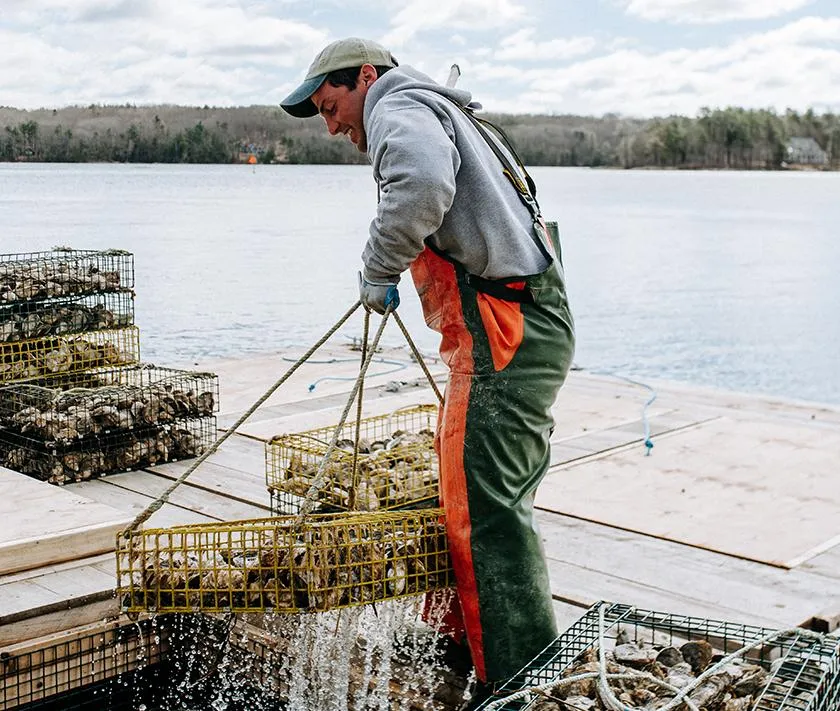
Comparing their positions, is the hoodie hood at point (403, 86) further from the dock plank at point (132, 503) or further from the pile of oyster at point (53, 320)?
the pile of oyster at point (53, 320)

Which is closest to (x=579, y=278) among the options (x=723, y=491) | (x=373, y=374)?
(x=373, y=374)

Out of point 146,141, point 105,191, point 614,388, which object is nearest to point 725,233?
point 105,191

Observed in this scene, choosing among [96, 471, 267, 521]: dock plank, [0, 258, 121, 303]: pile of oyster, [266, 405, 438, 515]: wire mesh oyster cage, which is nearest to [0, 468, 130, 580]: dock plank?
[96, 471, 267, 521]: dock plank

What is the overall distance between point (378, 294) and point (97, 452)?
2.69 meters

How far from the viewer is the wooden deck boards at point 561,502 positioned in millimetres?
3949

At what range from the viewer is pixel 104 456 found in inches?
218

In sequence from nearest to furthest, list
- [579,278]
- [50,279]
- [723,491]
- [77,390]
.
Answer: [723,491]
[77,390]
[50,279]
[579,278]

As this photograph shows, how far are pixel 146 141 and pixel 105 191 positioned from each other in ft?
141

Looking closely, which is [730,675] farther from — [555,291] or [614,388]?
[614,388]

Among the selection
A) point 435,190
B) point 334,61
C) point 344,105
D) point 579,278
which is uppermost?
point 334,61

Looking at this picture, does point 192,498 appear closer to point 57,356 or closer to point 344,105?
point 57,356

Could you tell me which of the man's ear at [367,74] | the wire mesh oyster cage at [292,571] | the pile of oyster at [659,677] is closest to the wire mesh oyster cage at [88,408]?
the wire mesh oyster cage at [292,571]

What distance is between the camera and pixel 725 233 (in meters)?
48.3

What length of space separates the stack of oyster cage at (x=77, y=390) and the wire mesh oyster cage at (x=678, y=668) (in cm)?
282
